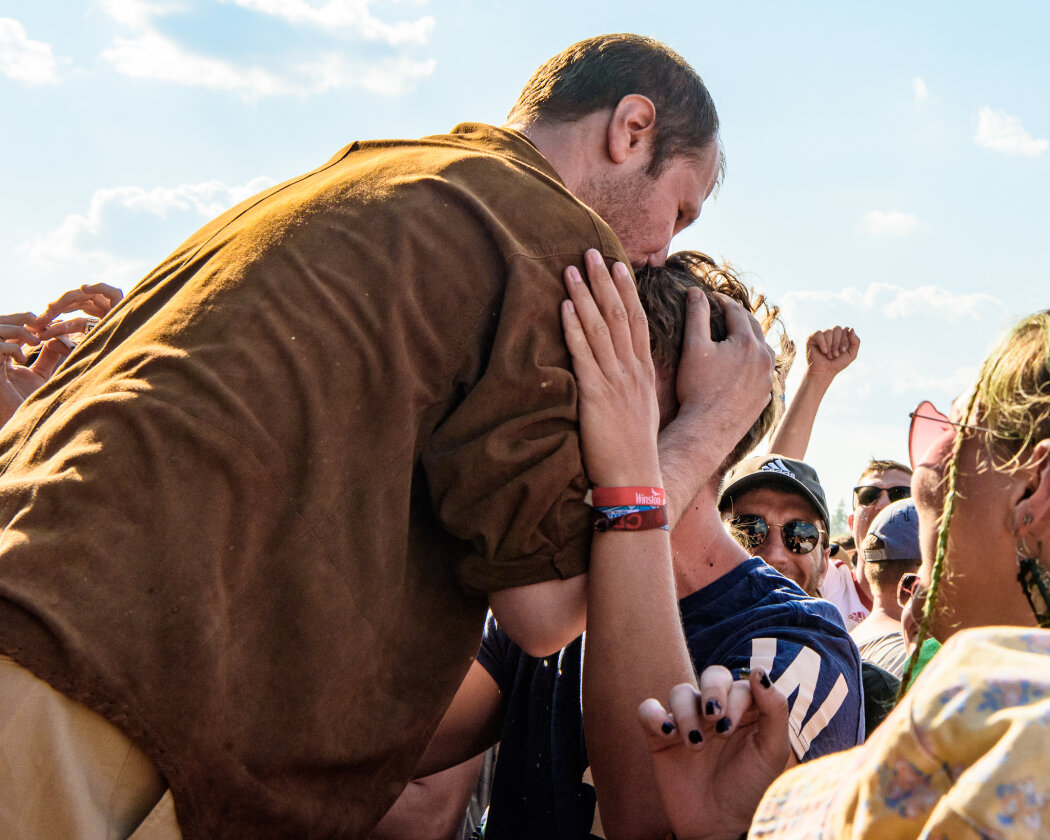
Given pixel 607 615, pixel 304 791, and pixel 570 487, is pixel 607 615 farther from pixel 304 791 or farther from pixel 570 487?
pixel 304 791

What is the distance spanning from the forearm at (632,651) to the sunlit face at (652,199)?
1.00 meters

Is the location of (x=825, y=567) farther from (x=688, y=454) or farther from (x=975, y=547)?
(x=975, y=547)

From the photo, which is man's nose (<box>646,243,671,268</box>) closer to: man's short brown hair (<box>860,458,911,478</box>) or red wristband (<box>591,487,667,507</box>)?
red wristband (<box>591,487,667,507</box>)

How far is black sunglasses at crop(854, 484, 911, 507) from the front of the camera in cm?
653

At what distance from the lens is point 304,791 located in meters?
1.93

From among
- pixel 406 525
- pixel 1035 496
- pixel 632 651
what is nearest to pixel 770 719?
Result: pixel 632 651

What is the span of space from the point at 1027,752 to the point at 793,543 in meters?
4.09

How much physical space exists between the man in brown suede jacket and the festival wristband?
4 centimetres

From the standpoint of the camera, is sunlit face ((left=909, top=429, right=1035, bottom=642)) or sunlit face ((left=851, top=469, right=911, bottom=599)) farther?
sunlit face ((left=851, top=469, right=911, bottom=599))

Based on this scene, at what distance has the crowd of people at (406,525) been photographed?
1.69m

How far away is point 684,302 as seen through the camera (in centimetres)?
298

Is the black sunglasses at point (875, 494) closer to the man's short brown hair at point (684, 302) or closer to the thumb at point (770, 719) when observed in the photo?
the man's short brown hair at point (684, 302)

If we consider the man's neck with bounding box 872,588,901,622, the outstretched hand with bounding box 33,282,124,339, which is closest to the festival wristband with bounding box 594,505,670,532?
the outstretched hand with bounding box 33,282,124,339

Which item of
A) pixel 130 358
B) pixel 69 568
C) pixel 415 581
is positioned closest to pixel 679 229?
pixel 415 581
